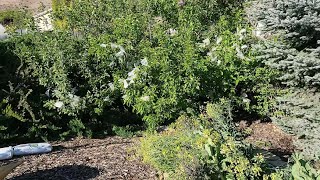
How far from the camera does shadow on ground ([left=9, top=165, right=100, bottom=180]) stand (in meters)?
5.01

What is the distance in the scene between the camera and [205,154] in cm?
412

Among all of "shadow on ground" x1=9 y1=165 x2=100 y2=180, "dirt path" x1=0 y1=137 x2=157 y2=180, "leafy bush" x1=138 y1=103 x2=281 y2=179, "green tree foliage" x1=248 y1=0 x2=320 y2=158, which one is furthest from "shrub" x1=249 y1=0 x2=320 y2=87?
"shadow on ground" x1=9 y1=165 x2=100 y2=180

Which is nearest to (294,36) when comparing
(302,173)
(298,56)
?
(298,56)

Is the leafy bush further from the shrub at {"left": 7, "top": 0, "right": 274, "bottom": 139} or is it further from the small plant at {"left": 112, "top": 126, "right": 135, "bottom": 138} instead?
the small plant at {"left": 112, "top": 126, "right": 135, "bottom": 138}

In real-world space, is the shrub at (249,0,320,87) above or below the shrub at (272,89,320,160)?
above

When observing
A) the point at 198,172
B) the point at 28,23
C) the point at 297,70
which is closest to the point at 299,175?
the point at 198,172

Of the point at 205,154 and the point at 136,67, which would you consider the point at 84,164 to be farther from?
the point at 205,154

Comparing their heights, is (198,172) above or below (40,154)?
above

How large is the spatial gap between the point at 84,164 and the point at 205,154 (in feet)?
5.96

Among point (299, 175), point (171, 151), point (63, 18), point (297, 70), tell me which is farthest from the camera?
point (63, 18)

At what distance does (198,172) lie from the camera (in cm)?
389

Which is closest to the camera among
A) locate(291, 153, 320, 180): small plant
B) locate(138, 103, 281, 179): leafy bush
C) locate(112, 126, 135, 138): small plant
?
locate(291, 153, 320, 180): small plant

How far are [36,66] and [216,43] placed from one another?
2.66m

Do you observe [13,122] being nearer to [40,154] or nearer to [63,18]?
[40,154]
